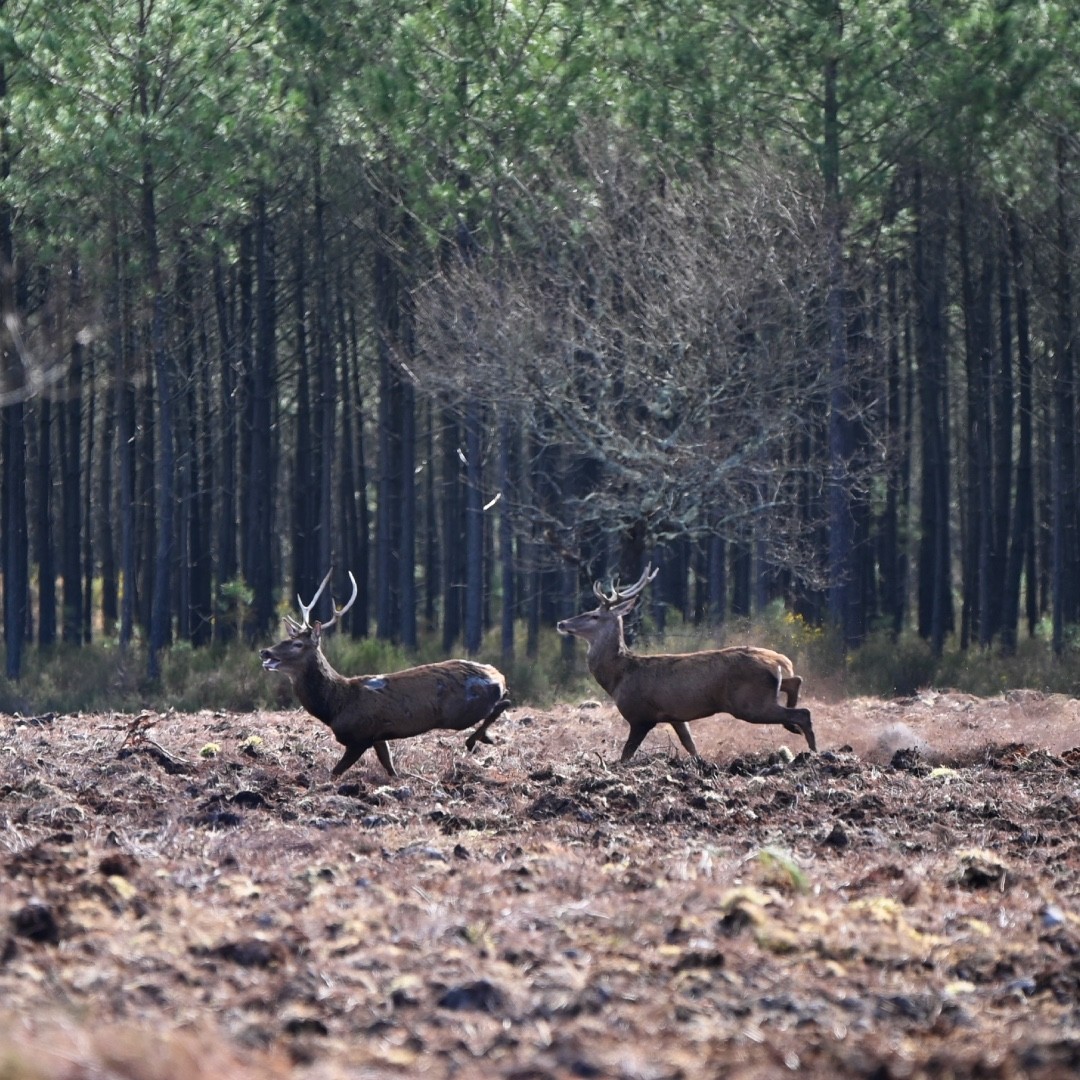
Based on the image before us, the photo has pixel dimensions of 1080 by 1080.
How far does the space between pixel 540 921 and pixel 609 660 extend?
8.39 meters

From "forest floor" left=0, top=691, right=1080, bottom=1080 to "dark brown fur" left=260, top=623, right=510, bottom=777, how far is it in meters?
0.54

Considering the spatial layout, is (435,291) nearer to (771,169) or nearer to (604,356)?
(604,356)

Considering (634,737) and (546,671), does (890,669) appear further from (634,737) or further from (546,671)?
(634,737)

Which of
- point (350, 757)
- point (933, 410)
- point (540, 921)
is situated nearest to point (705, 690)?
point (350, 757)

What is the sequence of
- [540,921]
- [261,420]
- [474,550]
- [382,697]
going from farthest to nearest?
[261,420] → [474,550] → [382,697] → [540,921]

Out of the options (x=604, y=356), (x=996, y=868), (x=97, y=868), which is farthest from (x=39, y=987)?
(x=604, y=356)

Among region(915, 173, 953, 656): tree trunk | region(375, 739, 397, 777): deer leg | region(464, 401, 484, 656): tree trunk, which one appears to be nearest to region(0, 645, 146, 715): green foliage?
region(464, 401, 484, 656): tree trunk

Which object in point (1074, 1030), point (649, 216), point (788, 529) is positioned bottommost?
point (1074, 1030)

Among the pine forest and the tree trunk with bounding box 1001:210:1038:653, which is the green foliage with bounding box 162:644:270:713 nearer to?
the pine forest

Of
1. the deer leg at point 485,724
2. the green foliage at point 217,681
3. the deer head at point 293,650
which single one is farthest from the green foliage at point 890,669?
the deer head at point 293,650

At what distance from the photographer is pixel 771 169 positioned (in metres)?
24.8

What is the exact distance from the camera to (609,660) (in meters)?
16.6

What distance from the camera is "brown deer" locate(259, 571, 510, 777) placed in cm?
1505

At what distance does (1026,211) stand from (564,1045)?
24545mm
